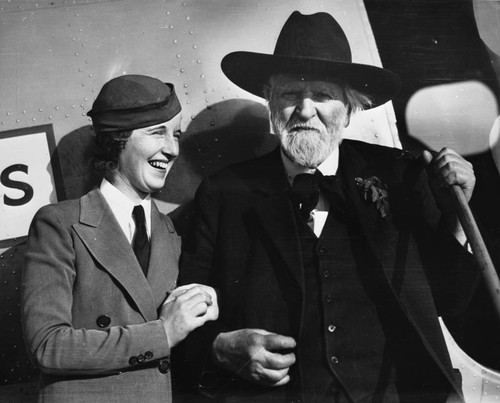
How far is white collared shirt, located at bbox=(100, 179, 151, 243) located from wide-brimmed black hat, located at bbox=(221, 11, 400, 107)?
603mm

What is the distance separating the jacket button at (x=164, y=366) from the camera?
2172mm

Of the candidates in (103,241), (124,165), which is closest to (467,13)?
(124,165)

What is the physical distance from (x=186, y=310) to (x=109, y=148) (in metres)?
0.60

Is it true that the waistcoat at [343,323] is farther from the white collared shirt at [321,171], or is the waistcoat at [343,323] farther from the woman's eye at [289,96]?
the woman's eye at [289,96]

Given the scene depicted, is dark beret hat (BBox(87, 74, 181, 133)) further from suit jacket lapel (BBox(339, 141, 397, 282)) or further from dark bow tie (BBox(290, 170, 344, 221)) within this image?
suit jacket lapel (BBox(339, 141, 397, 282))

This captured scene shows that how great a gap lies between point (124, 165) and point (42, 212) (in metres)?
0.30

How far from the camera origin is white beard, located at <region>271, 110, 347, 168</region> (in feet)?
7.84

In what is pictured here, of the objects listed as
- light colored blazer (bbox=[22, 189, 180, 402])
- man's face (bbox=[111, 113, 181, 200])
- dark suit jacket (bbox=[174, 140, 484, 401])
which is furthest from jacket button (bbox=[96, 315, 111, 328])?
man's face (bbox=[111, 113, 181, 200])

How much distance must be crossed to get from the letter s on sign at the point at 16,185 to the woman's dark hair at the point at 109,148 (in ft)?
0.95

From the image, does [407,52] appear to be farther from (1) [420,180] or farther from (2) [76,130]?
(2) [76,130]

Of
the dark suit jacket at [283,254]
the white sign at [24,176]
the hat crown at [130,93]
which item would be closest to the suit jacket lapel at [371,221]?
the dark suit jacket at [283,254]

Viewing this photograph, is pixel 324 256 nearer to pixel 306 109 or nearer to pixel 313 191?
pixel 313 191

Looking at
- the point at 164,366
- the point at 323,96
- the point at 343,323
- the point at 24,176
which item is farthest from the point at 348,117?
the point at 24,176

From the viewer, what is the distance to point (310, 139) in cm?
239
